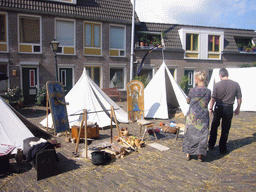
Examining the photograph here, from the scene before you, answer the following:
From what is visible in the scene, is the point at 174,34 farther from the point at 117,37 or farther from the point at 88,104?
the point at 88,104

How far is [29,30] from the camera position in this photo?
1543 centimetres

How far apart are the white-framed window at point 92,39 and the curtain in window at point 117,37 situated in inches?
38.0

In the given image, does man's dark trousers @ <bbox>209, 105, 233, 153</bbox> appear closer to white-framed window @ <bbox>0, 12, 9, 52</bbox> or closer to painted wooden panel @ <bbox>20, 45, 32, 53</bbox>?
painted wooden panel @ <bbox>20, 45, 32, 53</bbox>

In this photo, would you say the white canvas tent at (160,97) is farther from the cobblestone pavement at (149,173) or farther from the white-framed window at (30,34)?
the white-framed window at (30,34)

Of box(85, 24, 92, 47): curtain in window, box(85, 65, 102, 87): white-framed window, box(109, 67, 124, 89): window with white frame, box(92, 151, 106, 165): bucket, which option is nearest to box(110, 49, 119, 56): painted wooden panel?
box(109, 67, 124, 89): window with white frame

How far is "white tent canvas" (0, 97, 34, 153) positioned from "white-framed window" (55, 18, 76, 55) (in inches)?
425

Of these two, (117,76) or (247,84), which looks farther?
(117,76)

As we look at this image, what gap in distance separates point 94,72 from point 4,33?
6190 millimetres

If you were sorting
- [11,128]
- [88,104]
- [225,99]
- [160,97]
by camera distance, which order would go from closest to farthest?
[225,99]
[11,128]
[88,104]
[160,97]

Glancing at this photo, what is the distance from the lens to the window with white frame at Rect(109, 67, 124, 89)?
18.3 metres

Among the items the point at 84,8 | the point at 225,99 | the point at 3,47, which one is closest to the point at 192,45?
the point at 84,8

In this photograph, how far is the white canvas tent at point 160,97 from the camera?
1105 centimetres

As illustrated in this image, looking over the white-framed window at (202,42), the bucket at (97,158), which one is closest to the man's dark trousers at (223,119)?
the bucket at (97,158)

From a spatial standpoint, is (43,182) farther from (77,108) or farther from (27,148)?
(77,108)
